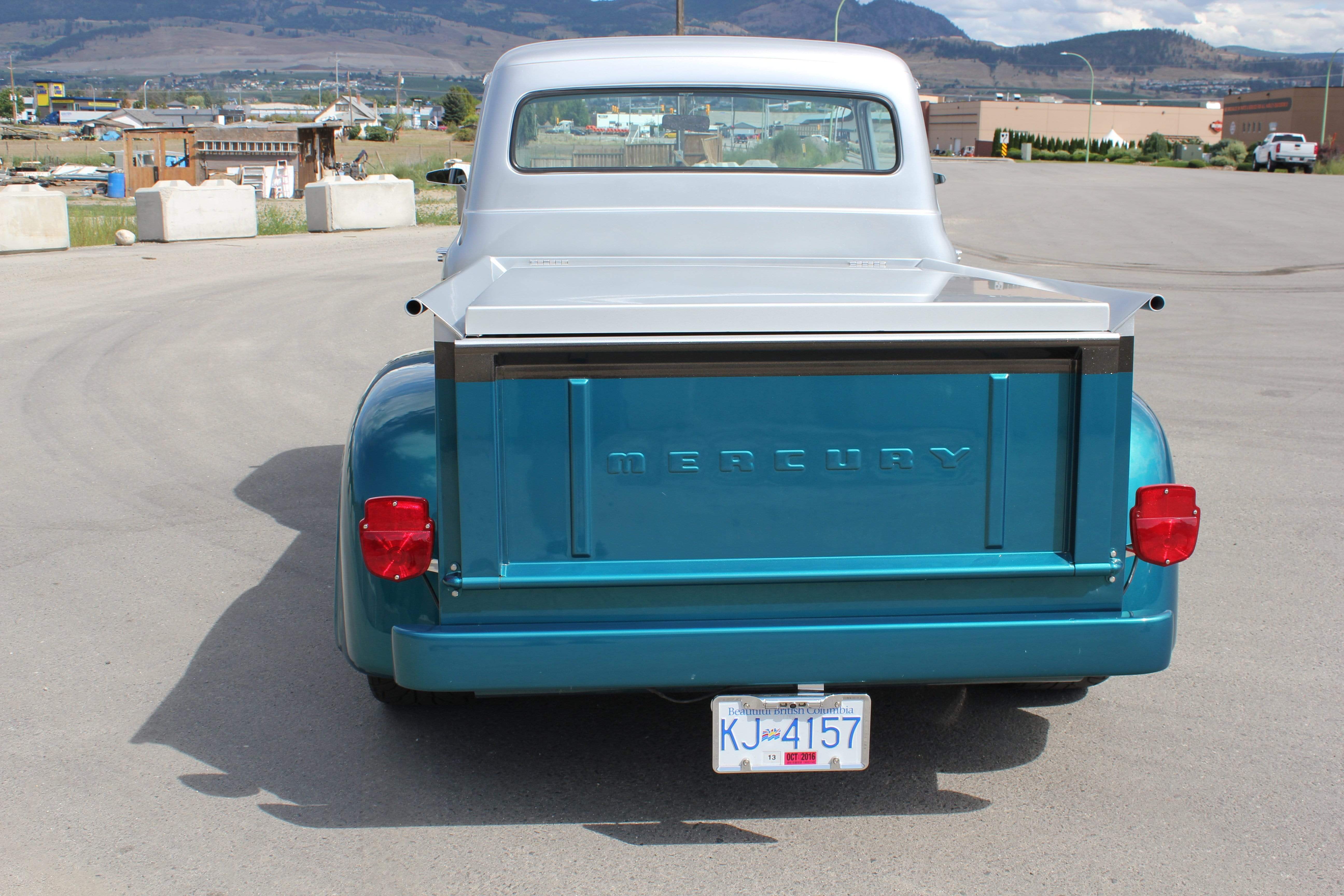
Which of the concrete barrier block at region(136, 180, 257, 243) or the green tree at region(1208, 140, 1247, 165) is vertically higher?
the green tree at region(1208, 140, 1247, 165)

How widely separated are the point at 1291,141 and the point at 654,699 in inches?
2276

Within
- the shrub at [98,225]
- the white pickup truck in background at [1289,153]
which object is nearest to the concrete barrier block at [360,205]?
the shrub at [98,225]

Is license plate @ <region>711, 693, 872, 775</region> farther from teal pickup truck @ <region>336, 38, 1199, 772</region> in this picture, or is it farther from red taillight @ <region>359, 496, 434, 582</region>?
red taillight @ <region>359, 496, 434, 582</region>

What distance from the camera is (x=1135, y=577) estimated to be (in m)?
2.97

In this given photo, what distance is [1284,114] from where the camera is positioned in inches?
4011

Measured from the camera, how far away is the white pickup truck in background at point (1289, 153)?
172ft

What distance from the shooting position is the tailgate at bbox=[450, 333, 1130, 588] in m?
2.72

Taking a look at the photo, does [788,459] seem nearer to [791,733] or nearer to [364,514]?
[791,733]

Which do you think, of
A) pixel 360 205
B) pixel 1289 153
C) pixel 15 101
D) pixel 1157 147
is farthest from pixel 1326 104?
pixel 15 101

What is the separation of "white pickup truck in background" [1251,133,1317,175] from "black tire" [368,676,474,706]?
2251 inches

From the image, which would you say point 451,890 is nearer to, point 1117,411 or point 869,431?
point 869,431

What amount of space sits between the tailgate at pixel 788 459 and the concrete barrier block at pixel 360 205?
68.4 ft

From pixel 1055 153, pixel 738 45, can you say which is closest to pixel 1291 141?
pixel 1055 153

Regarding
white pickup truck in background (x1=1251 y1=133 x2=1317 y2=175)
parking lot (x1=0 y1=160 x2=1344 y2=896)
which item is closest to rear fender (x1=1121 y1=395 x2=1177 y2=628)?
parking lot (x1=0 y1=160 x2=1344 y2=896)
